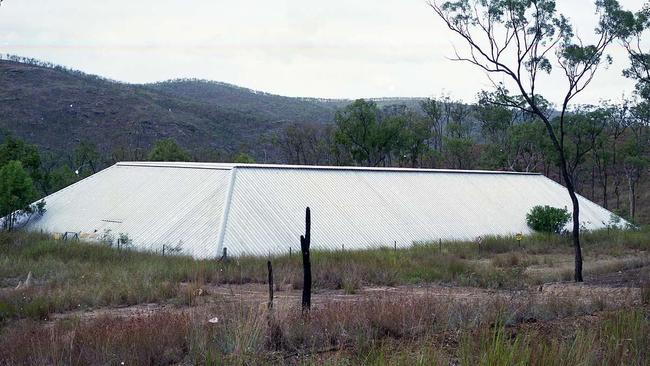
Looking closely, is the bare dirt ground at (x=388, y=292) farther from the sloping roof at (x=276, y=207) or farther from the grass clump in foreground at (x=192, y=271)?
the sloping roof at (x=276, y=207)

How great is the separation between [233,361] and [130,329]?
292cm

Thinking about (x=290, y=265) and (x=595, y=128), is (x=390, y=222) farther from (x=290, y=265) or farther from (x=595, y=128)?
(x=595, y=128)

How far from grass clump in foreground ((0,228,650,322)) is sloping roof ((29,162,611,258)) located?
9.38ft

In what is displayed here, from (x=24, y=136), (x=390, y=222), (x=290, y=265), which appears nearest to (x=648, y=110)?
(x=390, y=222)

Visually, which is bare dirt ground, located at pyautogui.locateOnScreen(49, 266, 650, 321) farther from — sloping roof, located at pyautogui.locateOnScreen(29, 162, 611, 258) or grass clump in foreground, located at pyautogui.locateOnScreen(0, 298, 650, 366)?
sloping roof, located at pyautogui.locateOnScreen(29, 162, 611, 258)

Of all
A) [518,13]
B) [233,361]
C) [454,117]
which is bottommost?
[233,361]

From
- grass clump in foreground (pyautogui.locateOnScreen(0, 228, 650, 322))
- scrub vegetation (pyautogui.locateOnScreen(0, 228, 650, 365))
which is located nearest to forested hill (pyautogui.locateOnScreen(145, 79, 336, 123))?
grass clump in foreground (pyautogui.locateOnScreen(0, 228, 650, 322))

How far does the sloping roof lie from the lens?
32.2 m

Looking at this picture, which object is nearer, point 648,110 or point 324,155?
point 648,110

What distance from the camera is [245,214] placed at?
108ft

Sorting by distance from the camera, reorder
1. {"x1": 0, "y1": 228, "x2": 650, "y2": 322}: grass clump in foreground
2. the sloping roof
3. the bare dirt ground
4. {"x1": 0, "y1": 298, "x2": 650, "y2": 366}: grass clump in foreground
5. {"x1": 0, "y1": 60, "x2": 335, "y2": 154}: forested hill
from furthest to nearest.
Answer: {"x1": 0, "y1": 60, "x2": 335, "y2": 154}: forested hill → the sloping roof → {"x1": 0, "y1": 228, "x2": 650, "y2": 322}: grass clump in foreground → the bare dirt ground → {"x1": 0, "y1": 298, "x2": 650, "y2": 366}: grass clump in foreground

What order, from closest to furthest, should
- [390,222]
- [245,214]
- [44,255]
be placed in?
[44,255] < [245,214] < [390,222]

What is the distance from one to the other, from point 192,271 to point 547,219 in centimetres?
2764

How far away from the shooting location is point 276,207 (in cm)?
3459
